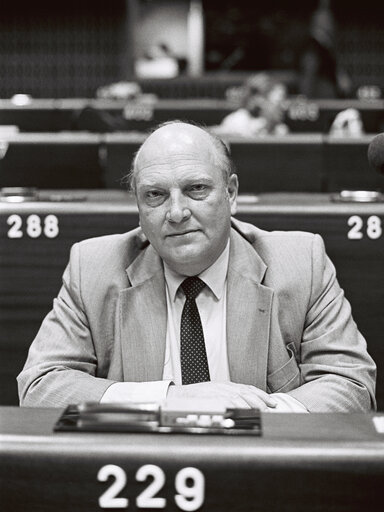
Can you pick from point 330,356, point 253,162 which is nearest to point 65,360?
point 330,356

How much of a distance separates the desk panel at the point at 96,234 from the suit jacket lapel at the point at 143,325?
1.72ft

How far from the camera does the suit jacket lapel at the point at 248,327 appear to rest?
2057 mm

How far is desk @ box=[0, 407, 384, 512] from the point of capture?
38.3 inches

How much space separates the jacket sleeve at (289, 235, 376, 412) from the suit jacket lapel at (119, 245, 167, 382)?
1.18 ft

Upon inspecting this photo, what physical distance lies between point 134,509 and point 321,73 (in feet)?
31.0

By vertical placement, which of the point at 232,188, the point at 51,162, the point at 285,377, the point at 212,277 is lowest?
the point at 285,377

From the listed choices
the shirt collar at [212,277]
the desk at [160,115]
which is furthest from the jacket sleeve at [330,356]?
the desk at [160,115]

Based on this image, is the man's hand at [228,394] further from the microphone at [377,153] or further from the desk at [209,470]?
the desk at [209,470]

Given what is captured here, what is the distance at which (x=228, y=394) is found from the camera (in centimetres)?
180

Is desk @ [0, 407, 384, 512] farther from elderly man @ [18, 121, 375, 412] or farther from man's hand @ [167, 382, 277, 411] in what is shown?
elderly man @ [18, 121, 375, 412]

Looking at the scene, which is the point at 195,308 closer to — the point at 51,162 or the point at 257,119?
the point at 51,162

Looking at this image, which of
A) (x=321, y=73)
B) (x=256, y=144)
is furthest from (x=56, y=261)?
(x=321, y=73)

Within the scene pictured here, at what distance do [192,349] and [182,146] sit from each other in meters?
0.51

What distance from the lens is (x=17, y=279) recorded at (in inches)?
104
